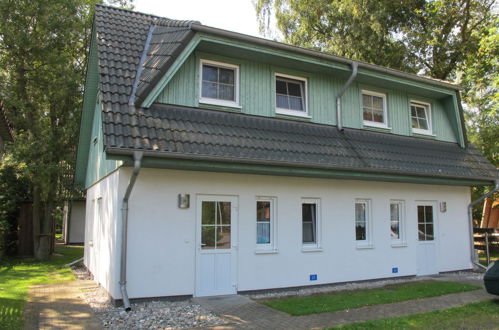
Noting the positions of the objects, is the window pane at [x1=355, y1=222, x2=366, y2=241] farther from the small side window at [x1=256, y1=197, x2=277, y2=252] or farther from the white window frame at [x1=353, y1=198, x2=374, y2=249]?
the small side window at [x1=256, y1=197, x2=277, y2=252]

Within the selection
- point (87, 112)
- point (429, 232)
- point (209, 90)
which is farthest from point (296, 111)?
point (87, 112)

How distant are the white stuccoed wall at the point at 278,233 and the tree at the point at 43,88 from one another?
5.39 meters

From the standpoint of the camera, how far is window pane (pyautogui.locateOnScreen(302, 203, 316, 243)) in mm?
10055

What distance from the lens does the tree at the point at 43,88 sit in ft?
52.6

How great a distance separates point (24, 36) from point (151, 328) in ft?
47.1

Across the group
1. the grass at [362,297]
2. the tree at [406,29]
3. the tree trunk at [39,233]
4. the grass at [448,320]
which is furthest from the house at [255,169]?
the tree at [406,29]

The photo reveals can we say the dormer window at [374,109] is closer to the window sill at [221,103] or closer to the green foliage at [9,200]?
the window sill at [221,103]

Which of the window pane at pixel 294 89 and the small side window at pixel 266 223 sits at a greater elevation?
the window pane at pixel 294 89

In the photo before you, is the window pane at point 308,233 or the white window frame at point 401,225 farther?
the white window frame at point 401,225

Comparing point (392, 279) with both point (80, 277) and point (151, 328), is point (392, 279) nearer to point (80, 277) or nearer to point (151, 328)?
point (151, 328)

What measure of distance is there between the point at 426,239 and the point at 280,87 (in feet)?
A: 21.0

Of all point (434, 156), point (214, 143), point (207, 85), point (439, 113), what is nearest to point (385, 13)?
point (439, 113)

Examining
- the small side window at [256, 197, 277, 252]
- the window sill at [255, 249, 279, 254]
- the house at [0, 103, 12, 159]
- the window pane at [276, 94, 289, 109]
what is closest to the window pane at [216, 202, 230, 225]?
the small side window at [256, 197, 277, 252]

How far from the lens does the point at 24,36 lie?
16.1 meters
